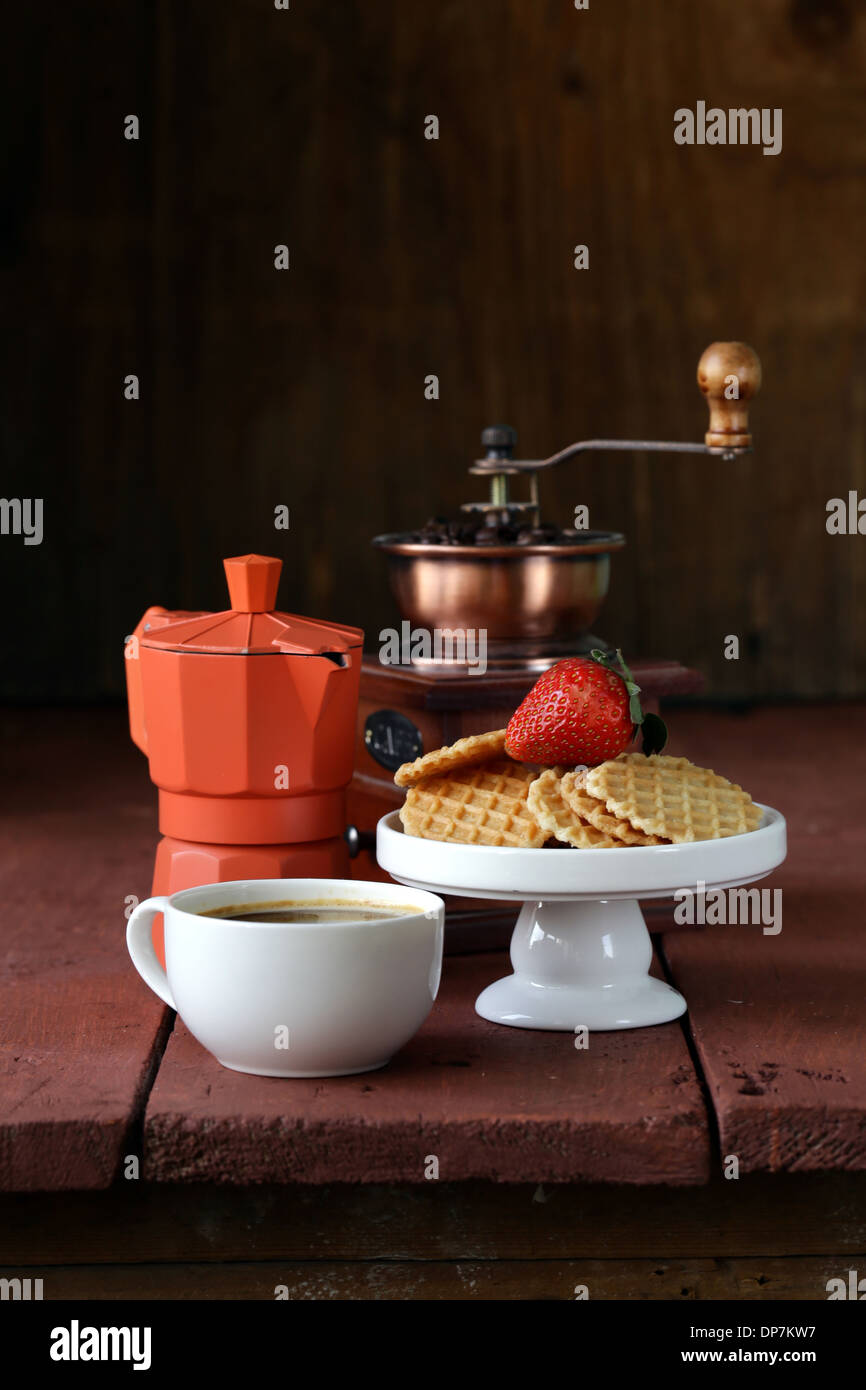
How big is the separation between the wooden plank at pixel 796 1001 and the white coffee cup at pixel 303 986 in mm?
189

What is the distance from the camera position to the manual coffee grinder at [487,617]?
1289mm

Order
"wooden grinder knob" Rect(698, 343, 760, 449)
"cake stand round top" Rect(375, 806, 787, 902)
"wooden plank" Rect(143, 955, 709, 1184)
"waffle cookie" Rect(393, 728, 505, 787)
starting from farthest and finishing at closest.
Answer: "wooden grinder knob" Rect(698, 343, 760, 449)
"waffle cookie" Rect(393, 728, 505, 787)
"cake stand round top" Rect(375, 806, 787, 902)
"wooden plank" Rect(143, 955, 709, 1184)

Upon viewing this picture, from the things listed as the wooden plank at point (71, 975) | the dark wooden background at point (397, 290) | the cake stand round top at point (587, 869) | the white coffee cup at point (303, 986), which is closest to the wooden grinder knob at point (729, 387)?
the cake stand round top at point (587, 869)

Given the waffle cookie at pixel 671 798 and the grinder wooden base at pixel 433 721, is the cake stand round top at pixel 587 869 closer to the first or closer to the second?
the waffle cookie at pixel 671 798

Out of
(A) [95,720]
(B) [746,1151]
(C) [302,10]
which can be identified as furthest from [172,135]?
(B) [746,1151]

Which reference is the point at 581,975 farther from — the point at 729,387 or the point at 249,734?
the point at 729,387

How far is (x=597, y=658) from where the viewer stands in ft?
3.65

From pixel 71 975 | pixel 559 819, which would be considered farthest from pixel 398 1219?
pixel 71 975

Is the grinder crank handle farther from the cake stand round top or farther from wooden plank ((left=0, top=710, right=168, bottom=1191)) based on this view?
wooden plank ((left=0, top=710, right=168, bottom=1191))

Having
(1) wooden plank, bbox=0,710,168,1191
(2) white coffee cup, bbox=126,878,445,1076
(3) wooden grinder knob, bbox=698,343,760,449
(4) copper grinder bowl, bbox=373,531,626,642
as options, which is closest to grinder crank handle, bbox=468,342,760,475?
(3) wooden grinder knob, bbox=698,343,760,449

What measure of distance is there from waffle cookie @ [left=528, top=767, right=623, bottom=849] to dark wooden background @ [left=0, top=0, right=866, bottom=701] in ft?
5.53

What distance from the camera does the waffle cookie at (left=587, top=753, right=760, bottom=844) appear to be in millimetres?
1010

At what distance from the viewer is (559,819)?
1032 millimetres

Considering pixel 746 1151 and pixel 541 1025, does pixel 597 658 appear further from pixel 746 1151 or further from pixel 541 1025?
pixel 746 1151
